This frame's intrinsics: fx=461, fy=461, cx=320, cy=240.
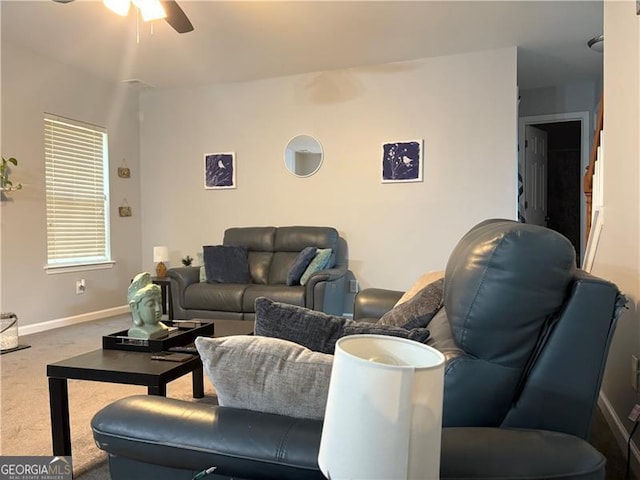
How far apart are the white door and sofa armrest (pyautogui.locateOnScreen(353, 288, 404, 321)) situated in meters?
3.57

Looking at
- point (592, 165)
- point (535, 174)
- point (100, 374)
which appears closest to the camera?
point (100, 374)

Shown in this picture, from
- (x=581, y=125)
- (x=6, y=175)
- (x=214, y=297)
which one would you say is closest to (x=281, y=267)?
(x=214, y=297)

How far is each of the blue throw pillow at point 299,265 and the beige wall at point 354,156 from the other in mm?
668

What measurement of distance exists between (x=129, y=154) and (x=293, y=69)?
2289 mm

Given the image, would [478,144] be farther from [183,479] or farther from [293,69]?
[183,479]

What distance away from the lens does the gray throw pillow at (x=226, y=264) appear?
14.7ft

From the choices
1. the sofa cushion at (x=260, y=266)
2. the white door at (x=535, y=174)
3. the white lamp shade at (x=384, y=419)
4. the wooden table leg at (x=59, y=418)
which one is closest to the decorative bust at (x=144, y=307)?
the wooden table leg at (x=59, y=418)

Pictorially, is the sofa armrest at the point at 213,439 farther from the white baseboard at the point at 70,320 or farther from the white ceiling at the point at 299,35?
the white baseboard at the point at 70,320

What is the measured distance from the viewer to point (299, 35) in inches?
155

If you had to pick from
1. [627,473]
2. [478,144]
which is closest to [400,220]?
[478,144]

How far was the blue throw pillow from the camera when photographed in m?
4.30

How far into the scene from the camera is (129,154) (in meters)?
5.58

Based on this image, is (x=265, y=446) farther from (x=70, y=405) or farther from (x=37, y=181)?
(x=37, y=181)

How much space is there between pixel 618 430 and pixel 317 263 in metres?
2.70
